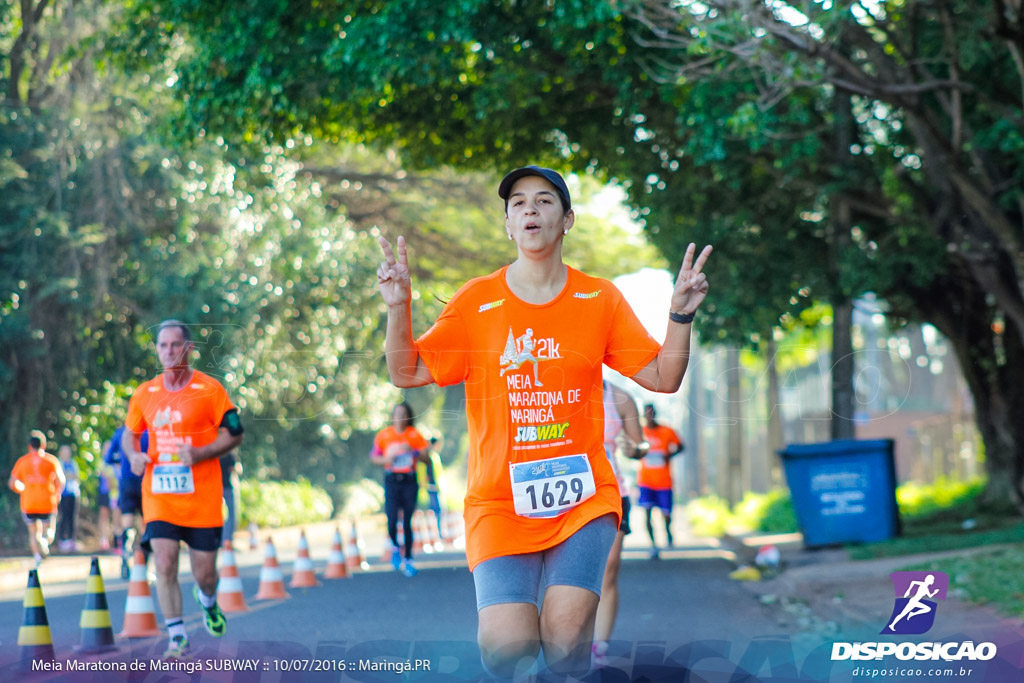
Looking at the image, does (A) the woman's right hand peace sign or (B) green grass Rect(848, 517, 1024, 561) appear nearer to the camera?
(A) the woman's right hand peace sign

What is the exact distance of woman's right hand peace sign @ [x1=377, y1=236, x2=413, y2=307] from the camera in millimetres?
4109

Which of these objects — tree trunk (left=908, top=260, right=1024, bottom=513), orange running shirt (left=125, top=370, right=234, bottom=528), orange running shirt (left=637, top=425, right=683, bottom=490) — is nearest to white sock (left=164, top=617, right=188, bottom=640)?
orange running shirt (left=125, top=370, right=234, bottom=528)

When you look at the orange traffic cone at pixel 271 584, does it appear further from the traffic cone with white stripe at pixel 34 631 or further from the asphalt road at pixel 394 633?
the traffic cone with white stripe at pixel 34 631

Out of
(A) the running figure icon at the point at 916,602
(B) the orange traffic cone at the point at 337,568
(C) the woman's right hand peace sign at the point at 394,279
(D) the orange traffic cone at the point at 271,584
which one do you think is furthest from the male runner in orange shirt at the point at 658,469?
(C) the woman's right hand peace sign at the point at 394,279

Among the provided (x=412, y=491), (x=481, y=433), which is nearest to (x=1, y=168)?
(x=412, y=491)

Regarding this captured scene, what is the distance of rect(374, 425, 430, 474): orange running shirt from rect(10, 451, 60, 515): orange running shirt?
3.97m

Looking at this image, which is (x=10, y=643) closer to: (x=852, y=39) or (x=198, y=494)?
(x=198, y=494)

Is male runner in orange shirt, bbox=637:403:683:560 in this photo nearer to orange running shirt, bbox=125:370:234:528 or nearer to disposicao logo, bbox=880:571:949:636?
disposicao logo, bbox=880:571:949:636

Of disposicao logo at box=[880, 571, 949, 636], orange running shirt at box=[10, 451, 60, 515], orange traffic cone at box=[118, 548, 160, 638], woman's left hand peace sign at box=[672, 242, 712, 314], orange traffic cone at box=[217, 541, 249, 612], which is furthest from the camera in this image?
orange running shirt at box=[10, 451, 60, 515]

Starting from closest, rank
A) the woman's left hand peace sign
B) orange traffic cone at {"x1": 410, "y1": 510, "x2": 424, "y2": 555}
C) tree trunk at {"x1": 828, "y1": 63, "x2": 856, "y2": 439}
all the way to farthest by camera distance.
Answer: the woman's left hand peace sign
tree trunk at {"x1": 828, "y1": 63, "x2": 856, "y2": 439}
orange traffic cone at {"x1": 410, "y1": 510, "x2": 424, "y2": 555}

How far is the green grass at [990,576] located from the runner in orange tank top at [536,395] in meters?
4.60

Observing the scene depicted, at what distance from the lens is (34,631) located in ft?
22.3

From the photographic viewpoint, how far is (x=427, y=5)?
1238cm

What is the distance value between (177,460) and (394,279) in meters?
3.14
